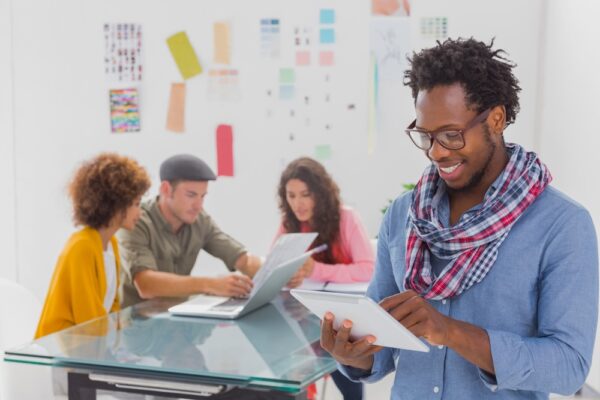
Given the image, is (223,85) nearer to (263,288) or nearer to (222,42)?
(222,42)

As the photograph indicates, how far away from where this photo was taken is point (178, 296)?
3.05m

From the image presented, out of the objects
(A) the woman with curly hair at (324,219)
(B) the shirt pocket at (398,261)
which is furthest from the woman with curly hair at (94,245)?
(B) the shirt pocket at (398,261)

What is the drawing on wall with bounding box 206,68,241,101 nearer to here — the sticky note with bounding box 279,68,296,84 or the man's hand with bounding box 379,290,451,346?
the sticky note with bounding box 279,68,296,84

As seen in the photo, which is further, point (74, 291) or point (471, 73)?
point (74, 291)

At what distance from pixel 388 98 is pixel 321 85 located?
362mm

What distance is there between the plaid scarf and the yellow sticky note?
10.7 ft

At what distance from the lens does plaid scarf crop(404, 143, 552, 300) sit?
1.32 metres

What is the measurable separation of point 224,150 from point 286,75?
526 millimetres

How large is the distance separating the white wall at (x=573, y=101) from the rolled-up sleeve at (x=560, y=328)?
7.48ft

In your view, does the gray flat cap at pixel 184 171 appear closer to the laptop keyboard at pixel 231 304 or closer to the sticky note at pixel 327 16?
the laptop keyboard at pixel 231 304

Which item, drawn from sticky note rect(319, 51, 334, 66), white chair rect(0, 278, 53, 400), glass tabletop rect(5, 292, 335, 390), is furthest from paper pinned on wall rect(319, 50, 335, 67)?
white chair rect(0, 278, 53, 400)

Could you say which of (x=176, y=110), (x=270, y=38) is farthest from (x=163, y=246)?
(x=270, y=38)

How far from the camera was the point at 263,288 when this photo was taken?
266 centimetres

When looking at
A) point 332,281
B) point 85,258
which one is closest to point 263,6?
point 332,281
